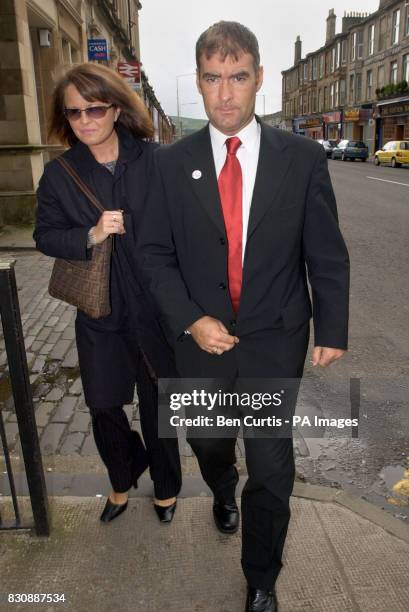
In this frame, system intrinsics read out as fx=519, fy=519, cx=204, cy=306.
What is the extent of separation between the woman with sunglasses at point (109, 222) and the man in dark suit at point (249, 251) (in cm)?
20

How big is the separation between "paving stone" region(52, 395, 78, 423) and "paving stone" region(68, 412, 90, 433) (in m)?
0.06

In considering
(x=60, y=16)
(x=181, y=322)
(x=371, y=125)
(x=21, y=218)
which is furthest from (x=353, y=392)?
(x=371, y=125)

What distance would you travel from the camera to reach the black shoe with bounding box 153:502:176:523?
2637 mm

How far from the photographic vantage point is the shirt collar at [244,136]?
6.76ft

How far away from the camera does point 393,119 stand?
39750mm

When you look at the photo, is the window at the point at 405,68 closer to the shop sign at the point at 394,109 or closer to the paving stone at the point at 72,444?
the shop sign at the point at 394,109

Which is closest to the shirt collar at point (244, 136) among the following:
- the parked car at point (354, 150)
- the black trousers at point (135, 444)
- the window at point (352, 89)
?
the black trousers at point (135, 444)

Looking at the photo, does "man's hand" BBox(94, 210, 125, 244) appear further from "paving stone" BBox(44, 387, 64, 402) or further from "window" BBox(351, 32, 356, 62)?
"window" BBox(351, 32, 356, 62)

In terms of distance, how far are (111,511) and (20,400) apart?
0.83 metres

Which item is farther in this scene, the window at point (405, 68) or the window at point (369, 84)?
the window at point (369, 84)

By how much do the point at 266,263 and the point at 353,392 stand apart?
7.98 ft

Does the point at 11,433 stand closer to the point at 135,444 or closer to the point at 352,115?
the point at 135,444

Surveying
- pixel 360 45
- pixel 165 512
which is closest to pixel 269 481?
pixel 165 512

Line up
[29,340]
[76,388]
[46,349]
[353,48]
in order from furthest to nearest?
[353,48] → [29,340] → [46,349] → [76,388]
